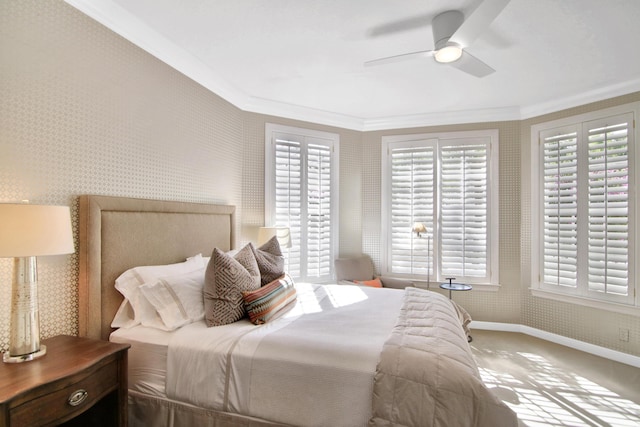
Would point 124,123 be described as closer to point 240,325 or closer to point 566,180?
point 240,325

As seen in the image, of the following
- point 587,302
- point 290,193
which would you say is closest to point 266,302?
point 290,193

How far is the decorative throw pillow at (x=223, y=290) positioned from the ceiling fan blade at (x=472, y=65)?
2069 millimetres

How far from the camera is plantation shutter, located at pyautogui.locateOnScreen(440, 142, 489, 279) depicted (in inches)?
157

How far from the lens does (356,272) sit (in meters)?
4.01

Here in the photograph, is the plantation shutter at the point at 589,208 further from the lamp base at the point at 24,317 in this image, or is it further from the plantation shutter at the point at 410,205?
the lamp base at the point at 24,317

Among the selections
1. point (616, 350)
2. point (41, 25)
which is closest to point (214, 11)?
point (41, 25)

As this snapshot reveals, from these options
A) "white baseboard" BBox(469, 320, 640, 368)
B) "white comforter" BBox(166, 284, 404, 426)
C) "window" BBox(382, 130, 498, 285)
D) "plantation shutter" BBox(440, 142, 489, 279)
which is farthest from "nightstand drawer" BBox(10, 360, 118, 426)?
"white baseboard" BBox(469, 320, 640, 368)

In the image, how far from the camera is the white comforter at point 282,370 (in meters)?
1.47

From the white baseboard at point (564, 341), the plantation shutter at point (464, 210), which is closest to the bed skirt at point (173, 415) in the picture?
the plantation shutter at point (464, 210)

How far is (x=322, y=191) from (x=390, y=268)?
139cm

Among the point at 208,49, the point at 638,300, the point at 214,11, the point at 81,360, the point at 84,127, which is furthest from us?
the point at 638,300

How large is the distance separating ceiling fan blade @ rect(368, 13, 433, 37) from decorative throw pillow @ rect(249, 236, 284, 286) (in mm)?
1852

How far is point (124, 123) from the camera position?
Answer: 218cm

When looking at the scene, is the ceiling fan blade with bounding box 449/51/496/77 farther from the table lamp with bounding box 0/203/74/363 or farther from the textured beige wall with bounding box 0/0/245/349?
the table lamp with bounding box 0/203/74/363
